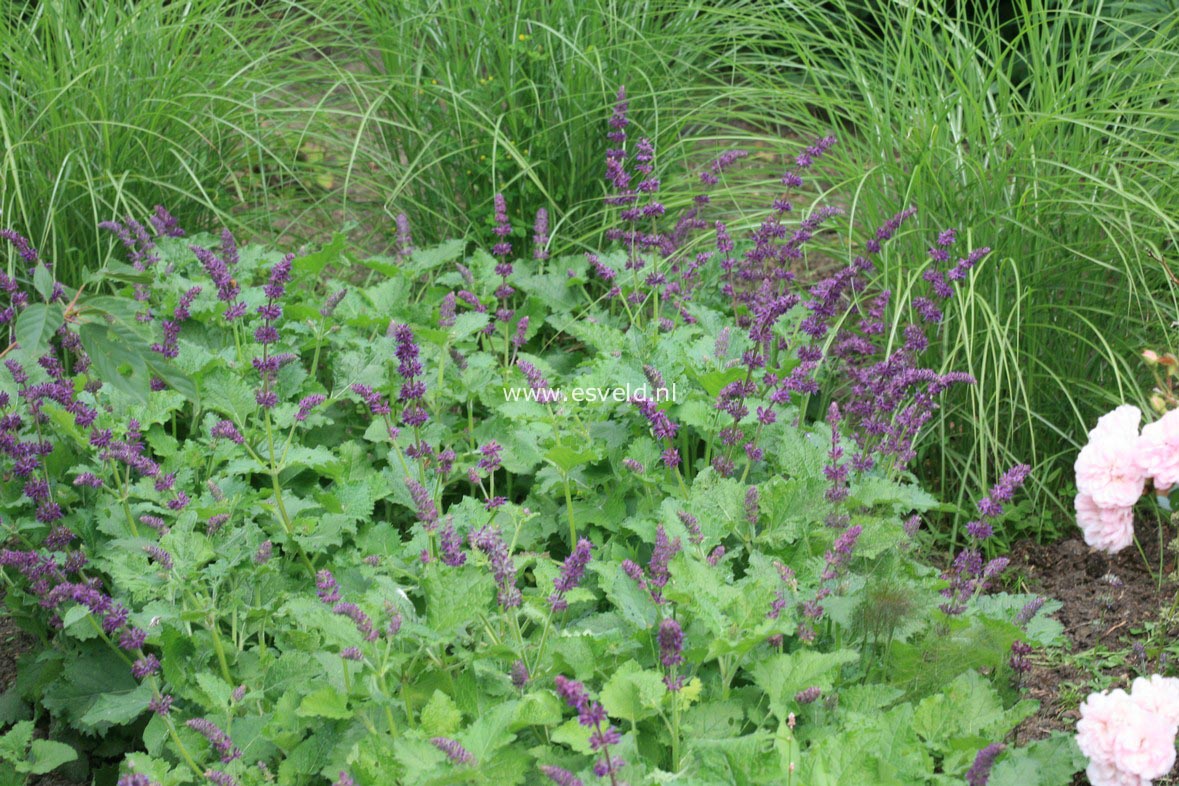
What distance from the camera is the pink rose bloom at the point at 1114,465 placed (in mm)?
1784

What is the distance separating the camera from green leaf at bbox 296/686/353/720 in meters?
1.72

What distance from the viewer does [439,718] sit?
1665 millimetres

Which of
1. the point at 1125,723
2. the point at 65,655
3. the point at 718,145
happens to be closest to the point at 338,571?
the point at 65,655

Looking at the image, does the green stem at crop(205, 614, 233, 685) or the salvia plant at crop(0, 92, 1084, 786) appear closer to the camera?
the salvia plant at crop(0, 92, 1084, 786)

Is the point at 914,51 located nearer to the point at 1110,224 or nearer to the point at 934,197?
the point at 934,197

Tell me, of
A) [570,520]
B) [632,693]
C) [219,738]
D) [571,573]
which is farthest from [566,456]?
[219,738]

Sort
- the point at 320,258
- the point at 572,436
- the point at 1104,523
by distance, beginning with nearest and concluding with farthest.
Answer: the point at 1104,523 < the point at 572,436 < the point at 320,258

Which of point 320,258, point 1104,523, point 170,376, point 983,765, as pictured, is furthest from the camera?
point 320,258

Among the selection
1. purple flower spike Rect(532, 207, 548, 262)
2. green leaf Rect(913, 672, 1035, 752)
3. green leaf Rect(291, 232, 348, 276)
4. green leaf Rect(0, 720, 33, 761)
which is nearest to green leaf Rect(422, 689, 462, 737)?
green leaf Rect(913, 672, 1035, 752)

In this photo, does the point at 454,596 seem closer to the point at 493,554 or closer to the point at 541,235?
the point at 493,554

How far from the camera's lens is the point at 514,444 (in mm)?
2564

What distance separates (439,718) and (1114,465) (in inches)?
41.4

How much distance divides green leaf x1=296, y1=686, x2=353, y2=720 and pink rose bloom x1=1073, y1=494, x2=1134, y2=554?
1.13 metres

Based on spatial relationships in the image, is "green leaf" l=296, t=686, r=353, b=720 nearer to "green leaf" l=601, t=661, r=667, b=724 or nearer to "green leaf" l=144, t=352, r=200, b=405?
"green leaf" l=601, t=661, r=667, b=724
